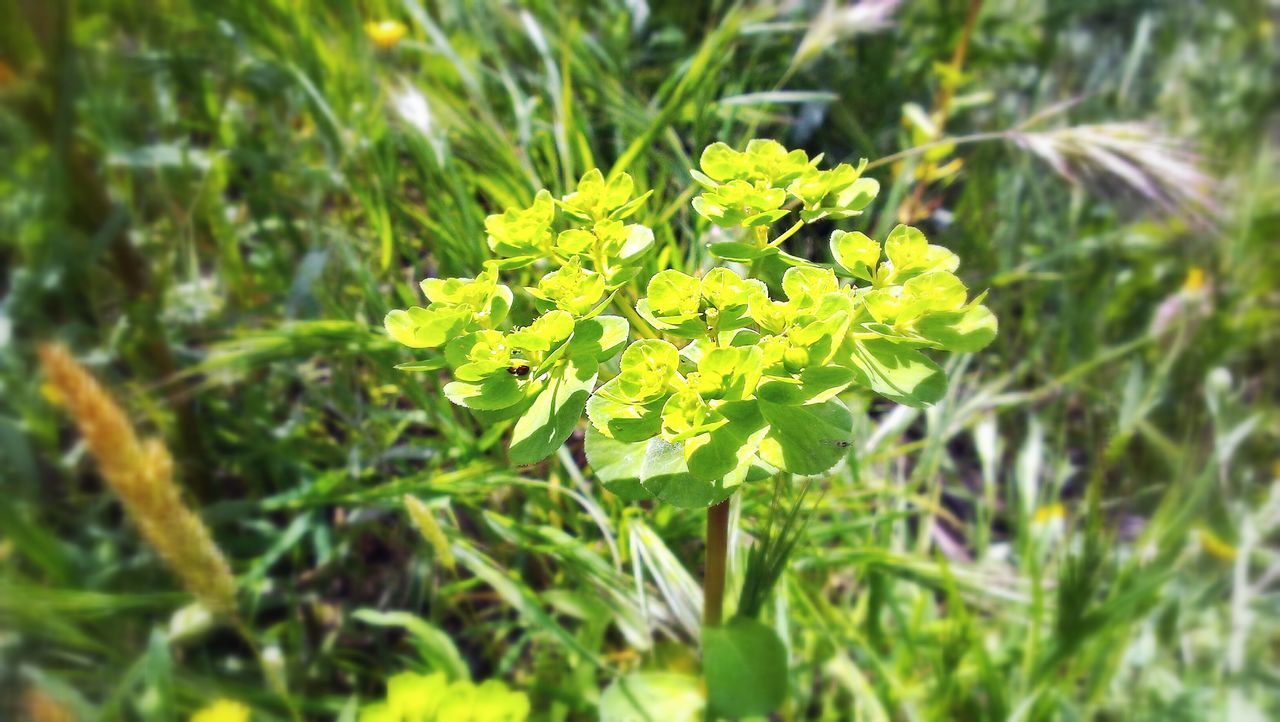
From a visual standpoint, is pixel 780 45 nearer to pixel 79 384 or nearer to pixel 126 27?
pixel 126 27

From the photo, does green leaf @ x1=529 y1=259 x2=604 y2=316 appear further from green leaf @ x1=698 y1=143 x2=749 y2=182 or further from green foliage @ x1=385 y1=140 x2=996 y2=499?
green leaf @ x1=698 y1=143 x2=749 y2=182

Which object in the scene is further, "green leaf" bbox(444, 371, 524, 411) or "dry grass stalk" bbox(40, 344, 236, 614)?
"dry grass stalk" bbox(40, 344, 236, 614)

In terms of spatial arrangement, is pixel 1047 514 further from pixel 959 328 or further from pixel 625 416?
pixel 625 416

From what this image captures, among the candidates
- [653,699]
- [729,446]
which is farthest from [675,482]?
[653,699]

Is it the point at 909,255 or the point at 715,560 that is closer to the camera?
the point at 909,255

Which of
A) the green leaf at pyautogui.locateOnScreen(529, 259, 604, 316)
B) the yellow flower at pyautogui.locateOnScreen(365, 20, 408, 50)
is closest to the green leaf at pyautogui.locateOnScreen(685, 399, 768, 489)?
the green leaf at pyautogui.locateOnScreen(529, 259, 604, 316)

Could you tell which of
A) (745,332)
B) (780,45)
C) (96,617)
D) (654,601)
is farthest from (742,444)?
(780,45)
